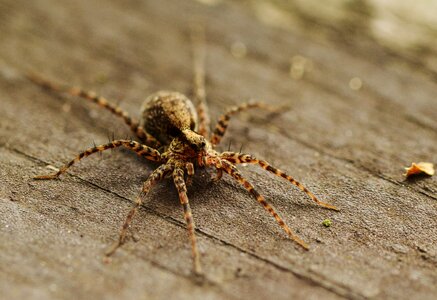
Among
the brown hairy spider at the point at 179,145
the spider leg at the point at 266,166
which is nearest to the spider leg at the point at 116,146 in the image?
the brown hairy spider at the point at 179,145

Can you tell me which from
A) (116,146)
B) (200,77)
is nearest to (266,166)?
(116,146)

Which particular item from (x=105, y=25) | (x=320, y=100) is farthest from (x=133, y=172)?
(x=105, y=25)

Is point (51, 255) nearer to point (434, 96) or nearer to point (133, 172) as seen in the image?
point (133, 172)

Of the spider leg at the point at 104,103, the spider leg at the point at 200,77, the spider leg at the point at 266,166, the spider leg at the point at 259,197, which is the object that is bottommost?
the spider leg at the point at 104,103

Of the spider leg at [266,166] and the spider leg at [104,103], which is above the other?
the spider leg at [266,166]

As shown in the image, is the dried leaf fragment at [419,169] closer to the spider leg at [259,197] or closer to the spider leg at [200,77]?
the spider leg at [259,197]

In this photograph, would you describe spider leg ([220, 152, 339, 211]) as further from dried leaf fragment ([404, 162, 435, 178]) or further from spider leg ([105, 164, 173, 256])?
dried leaf fragment ([404, 162, 435, 178])
